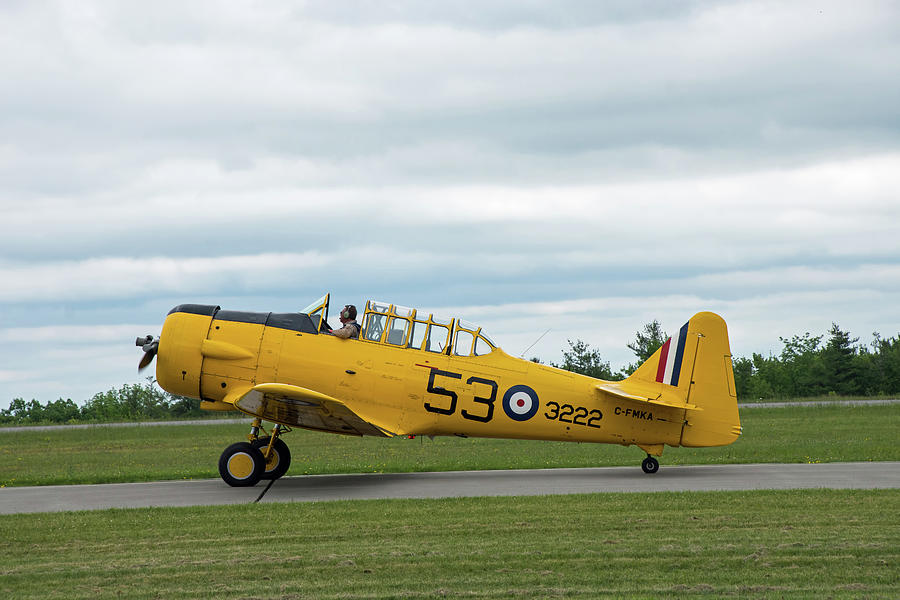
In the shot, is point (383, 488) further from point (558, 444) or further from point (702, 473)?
point (558, 444)

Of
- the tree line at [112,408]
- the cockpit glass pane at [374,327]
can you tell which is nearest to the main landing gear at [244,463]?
the cockpit glass pane at [374,327]

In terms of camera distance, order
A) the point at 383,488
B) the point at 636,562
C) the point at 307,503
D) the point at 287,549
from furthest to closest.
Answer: the point at 383,488 < the point at 307,503 < the point at 287,549 < the point at 636,562

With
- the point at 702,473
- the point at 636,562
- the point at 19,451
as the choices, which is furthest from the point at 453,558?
the point at 19,451

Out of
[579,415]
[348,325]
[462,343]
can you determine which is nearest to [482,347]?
[462,343]

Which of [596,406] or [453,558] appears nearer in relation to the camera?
[453,558]

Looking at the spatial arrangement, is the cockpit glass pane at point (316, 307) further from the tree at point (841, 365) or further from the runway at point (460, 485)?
the tree at point (841, 365)

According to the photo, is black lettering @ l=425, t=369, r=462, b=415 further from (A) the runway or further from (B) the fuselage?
(A) the runway

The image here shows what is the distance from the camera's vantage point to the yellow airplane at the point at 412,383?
1402cm

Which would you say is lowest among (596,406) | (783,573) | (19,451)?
(19,451)

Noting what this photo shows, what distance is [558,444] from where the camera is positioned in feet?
73.3

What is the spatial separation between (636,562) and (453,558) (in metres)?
1.66

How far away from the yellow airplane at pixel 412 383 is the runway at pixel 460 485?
712 millimetres

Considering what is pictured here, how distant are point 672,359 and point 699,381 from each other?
59 cm

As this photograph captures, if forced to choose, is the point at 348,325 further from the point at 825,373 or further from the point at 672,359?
the point at 825,373
